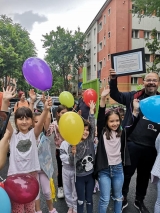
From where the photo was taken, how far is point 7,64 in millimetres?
21391

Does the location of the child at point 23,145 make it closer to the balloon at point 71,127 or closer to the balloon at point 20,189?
the balloon at point 71,127

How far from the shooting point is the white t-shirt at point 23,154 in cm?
222

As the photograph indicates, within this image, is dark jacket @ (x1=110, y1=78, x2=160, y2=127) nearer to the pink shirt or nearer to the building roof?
the pink shirt

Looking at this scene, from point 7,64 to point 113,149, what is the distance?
2099 cm

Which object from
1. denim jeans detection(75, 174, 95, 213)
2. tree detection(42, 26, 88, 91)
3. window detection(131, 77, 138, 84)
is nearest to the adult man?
denim jeans detection(75, 174, 95, 213)

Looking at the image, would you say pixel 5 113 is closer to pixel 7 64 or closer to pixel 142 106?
pixel 142 106

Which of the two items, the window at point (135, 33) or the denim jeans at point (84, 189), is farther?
the window at point (135, 33)

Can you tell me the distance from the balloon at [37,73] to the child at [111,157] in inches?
36.2

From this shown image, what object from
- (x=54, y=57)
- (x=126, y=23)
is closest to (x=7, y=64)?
(x=54, y=57)

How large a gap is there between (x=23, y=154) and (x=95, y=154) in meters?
0.84

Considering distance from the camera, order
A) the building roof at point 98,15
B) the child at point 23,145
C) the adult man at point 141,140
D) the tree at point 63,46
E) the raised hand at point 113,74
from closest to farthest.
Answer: the child at point 23,145, the adult man at point 141,140, the raised hand at point 113,74, the building roof at point 98,15, the tree at point 63,46

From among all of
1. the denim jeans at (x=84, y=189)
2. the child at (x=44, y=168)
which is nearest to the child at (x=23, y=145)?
the child at (x=44, y=168)

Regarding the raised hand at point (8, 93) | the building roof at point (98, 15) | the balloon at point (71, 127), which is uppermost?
the building roof at point (98, 15)

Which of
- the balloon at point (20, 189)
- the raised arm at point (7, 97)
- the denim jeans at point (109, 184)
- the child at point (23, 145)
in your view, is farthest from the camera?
the denim jeans at point (109, 184)
